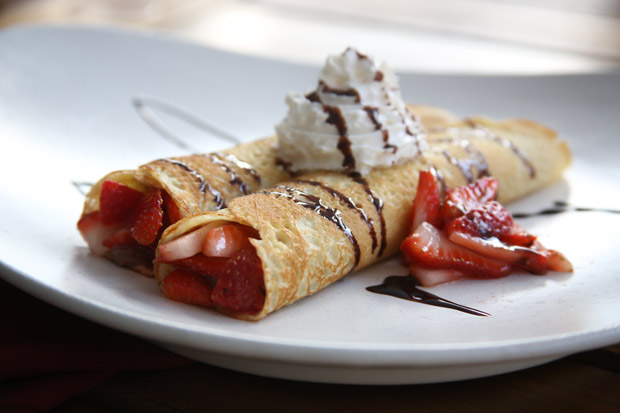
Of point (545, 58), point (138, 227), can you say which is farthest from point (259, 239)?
point (545, 58)

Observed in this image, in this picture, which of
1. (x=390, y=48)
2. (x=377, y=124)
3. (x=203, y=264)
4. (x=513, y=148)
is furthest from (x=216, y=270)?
(x=390, y=48)

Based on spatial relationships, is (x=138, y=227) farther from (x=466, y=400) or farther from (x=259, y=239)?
(x=466, y=400)

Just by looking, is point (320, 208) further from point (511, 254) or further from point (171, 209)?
point (511, 254)

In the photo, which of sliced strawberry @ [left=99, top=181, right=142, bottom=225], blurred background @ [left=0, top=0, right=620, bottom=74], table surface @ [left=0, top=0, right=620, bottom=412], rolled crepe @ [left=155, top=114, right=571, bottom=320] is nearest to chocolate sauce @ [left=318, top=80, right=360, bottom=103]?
rolled crepe @ [left=155, top=114, right=571, bottom=320]

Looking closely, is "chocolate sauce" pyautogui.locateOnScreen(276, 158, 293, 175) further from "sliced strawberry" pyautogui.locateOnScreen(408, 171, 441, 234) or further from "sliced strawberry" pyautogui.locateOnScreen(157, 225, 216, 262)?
"sliced strawberry" pyautogui.locateOnScreen(157, 225, 216, 262)

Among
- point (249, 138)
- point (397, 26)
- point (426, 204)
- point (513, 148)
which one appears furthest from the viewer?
point (397, 26)

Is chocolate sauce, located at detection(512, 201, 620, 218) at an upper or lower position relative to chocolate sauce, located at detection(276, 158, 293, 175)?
lower

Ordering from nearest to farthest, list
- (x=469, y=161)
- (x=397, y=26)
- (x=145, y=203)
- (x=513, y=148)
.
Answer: (x=145, y=203) → (x=469, y=161) → (x=513, y=148) → (x=397, y=26)
